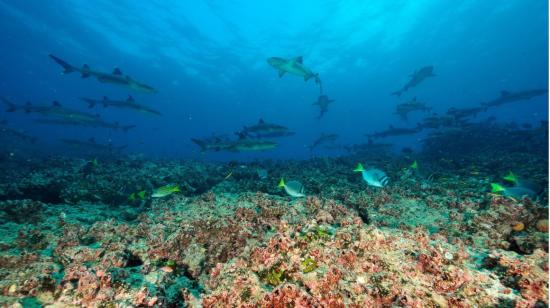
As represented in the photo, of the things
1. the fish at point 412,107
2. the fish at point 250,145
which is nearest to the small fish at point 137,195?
the fish at point 250,145

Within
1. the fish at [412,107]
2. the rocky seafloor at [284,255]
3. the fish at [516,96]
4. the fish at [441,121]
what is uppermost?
the fish at [516,96]

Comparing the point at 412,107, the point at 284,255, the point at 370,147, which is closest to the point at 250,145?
the point at 284,255

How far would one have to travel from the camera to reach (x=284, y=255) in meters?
2.81

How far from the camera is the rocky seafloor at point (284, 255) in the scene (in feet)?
7.93

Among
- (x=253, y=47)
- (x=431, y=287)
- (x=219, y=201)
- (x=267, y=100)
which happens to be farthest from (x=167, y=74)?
(x=431, y=287)

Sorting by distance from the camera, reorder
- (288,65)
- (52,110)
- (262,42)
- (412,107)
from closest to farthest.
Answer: (288,65) < (52,110) < (412,107) < (262,42)

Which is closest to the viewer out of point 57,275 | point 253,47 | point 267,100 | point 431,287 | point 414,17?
point 431,287

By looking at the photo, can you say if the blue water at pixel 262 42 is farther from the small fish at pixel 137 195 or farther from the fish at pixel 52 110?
the small fish at pixel 137 195

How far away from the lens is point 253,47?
50375 millimetres

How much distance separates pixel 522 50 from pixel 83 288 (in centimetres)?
8262

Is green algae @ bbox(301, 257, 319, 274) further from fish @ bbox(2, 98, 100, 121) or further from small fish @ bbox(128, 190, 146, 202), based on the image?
fish @ bbox(2, 98, 100, 121)

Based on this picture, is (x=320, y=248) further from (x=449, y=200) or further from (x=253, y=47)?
(x=253, y=47)

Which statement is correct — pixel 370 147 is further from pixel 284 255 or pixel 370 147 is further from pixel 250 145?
pixel 284 255

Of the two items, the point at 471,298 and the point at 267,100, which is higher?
the point at 267,100
